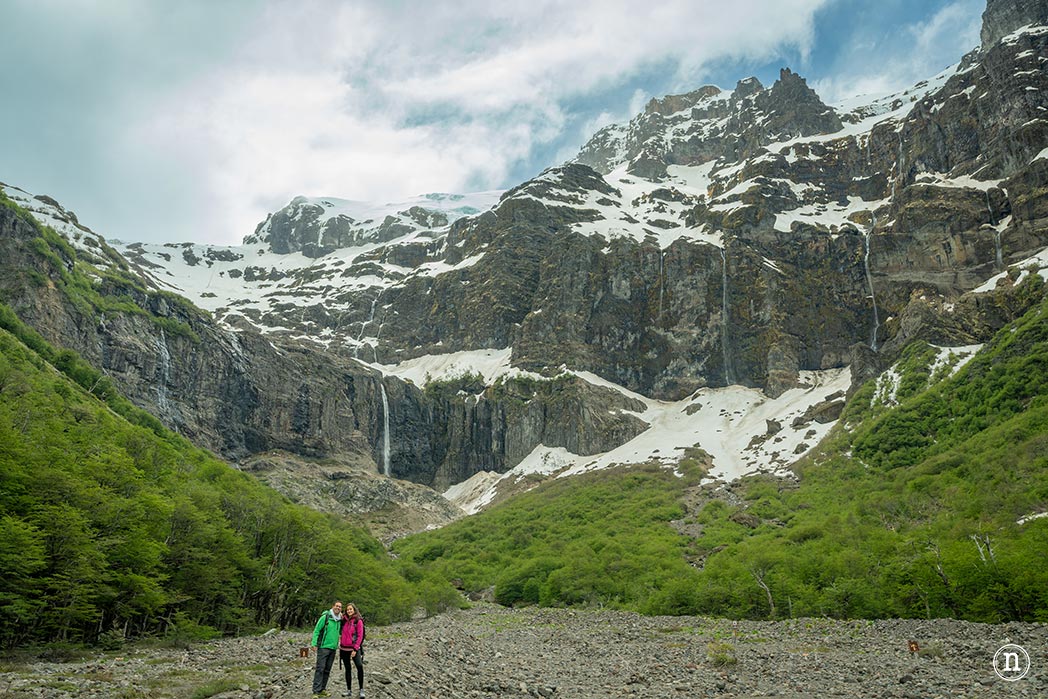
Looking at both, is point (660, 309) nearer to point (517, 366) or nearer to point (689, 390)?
point (689, 390)

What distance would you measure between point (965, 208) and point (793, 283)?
114 feet

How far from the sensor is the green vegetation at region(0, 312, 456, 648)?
70.8 feet

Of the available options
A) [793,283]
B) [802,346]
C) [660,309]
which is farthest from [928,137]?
[660,309]

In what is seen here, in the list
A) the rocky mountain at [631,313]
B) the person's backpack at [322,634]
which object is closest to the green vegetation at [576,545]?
the rocky mountain at [631,313]

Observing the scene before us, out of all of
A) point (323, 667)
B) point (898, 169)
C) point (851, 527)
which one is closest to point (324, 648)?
point (323, 667)

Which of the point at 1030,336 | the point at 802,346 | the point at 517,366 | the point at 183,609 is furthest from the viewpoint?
the point at 517,366

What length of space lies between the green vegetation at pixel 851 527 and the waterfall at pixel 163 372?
44.4 meters

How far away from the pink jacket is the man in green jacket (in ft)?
0.49

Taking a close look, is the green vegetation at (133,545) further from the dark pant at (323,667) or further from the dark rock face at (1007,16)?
the dark rock face at (1007,16)

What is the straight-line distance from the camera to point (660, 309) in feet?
490

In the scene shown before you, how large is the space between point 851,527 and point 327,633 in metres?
47.6

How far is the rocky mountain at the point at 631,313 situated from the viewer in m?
98.7

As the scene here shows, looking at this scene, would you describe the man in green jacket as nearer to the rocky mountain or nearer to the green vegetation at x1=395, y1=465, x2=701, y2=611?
the green vegetation at x1=395, y1=465, x2=701, y2=611

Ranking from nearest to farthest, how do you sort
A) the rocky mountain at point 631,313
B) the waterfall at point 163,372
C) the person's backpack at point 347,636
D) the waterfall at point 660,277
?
the person's backpack at point 347,636
the waterfall at point 163,372
the rocky mountain at point 631,313
the waterfall at point 660,277
